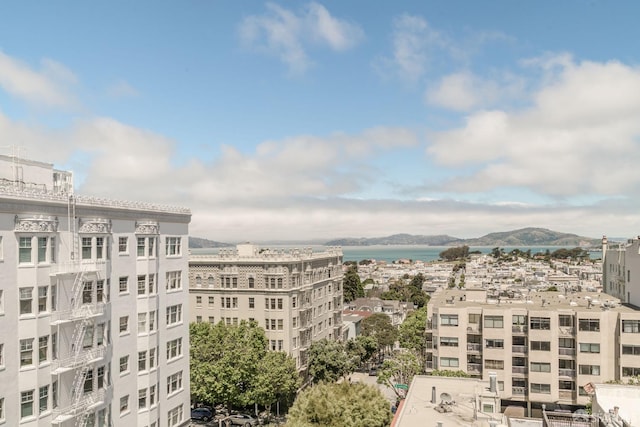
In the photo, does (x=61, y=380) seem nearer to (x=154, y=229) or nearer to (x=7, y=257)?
(x=7, y=257)

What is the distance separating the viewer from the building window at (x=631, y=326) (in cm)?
5147

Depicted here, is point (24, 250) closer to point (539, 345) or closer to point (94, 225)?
point (94, 225)

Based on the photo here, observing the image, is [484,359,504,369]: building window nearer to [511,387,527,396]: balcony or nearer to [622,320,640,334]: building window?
[511,387,527,396]: balcony

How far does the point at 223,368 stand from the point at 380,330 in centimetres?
4945

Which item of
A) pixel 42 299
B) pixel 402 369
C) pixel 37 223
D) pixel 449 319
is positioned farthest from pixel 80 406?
pixel 449 319

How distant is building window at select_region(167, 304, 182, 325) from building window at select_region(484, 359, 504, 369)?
35.7 metres

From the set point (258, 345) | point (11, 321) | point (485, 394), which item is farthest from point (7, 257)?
point (258, 345)

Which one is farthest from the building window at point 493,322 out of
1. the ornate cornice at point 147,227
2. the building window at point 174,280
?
the ornate cornice at point 147,227

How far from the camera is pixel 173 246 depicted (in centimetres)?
3872

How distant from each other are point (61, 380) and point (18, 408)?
2.58 metres

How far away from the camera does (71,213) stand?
95.3ft

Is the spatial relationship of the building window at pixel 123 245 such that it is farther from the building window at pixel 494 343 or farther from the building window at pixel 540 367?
the building window at pixel 540 367

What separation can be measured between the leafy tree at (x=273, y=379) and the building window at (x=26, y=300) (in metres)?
28.7

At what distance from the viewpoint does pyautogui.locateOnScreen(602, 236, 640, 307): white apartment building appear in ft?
202
